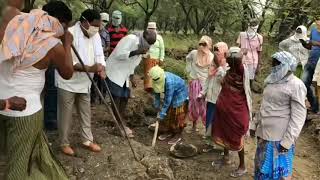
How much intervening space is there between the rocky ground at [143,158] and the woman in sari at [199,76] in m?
0.39

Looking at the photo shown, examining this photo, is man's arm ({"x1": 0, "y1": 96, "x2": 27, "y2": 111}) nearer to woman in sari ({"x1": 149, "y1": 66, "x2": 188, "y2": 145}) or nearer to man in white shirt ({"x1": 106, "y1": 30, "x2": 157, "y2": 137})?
man in white shirt ({"x1": 106, "y1": 30, "x2": 157, "y2": 137})

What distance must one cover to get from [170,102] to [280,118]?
6.80 feet

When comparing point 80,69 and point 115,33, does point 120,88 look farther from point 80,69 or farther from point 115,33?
point 115,33

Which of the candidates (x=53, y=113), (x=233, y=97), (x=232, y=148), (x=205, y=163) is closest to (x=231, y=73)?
(x=233, y=97)

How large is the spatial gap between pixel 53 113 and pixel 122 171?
55.0 inches

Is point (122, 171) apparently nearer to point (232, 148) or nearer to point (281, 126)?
point (232, 148)

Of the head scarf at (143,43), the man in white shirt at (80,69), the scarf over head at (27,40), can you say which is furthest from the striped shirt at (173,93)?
the scarf over head at (27,40)

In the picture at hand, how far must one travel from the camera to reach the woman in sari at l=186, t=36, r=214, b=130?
6875mm

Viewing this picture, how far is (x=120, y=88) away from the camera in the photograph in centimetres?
599

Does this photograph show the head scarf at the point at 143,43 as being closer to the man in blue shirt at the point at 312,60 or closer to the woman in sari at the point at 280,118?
the woman in sari at the point at 280,118

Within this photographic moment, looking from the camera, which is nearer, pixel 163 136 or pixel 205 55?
pixel 163 136

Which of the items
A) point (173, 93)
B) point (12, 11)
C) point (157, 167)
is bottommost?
point (157, 167)

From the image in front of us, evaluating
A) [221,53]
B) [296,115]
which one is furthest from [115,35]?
[296,115]

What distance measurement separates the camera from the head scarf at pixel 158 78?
5.93 meters
